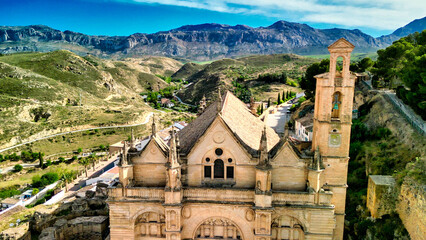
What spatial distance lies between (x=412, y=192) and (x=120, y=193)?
20.9 metres

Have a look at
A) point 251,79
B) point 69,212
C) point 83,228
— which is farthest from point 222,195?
point 251,79

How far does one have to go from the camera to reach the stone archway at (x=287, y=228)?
19.4 metres

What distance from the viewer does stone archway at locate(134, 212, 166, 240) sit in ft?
66.4

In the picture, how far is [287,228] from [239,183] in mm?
4444

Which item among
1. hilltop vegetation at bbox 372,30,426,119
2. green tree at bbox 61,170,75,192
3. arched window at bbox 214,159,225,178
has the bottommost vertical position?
green tree at bbox 61,170,75,192

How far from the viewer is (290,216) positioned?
19109 mm

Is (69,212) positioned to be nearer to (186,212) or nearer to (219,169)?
(186,212)

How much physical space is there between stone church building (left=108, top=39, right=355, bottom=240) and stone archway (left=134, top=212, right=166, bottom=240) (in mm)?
67

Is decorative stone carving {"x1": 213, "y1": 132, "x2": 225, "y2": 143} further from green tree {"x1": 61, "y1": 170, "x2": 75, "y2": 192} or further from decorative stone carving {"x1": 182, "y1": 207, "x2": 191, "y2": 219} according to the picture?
green tree {"x1": 61, "y1": 170, "x2": 75, "y2": 192}

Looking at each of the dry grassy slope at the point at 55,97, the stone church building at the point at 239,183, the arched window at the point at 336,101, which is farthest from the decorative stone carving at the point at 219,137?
the dry grassy slope at the point at 55,97

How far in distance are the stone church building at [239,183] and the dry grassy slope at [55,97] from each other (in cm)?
6032

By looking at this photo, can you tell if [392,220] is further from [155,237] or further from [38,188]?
[38,188]

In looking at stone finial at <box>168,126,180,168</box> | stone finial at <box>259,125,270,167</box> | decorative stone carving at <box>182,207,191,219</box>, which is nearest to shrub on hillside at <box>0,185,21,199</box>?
decorative stone carving at <box>182,207,191,219</box>

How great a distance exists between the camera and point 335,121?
65.0 feet
